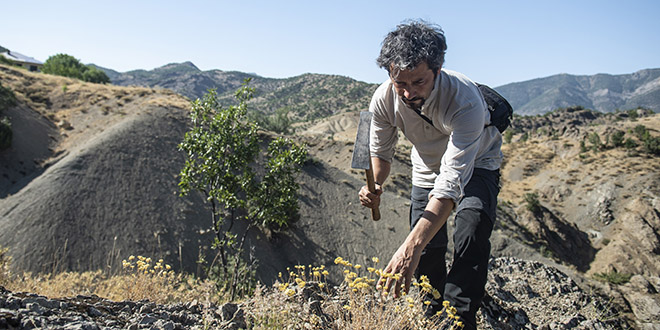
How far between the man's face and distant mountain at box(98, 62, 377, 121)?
3439 cm

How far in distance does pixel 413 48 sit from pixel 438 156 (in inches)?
39.0

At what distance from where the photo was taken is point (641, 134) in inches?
1598

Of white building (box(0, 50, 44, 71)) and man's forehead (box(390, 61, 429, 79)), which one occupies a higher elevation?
white building (box(0, 50, 44, 71))

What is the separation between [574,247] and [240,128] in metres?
24.9

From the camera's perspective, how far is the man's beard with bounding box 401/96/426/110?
7.49ft

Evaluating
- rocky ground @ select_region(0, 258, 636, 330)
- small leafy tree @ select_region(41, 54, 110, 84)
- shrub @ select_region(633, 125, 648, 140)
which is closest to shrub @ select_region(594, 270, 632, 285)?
rocky ground @ select_region(0, 258, 636, 330)

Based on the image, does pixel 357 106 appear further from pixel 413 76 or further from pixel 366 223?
pixel 413 76

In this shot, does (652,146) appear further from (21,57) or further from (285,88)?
(285,88)

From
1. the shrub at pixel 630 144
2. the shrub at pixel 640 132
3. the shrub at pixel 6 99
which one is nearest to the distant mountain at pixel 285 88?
the shrub at pixel 6 99

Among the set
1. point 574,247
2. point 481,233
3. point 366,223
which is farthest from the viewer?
point 574,247

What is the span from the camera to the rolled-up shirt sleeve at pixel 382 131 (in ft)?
9.00

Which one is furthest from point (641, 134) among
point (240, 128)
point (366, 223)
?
point (240, 128)

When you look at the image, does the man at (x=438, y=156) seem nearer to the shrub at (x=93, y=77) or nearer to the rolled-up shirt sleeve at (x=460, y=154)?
the rolled-up shirt sleeve at (x=460, y=154)

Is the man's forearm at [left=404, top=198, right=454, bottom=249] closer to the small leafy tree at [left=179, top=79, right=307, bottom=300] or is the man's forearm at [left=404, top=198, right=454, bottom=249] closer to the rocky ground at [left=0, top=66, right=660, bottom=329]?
the rocky ground at [left=0, top=66, right=660, bottom=329]
